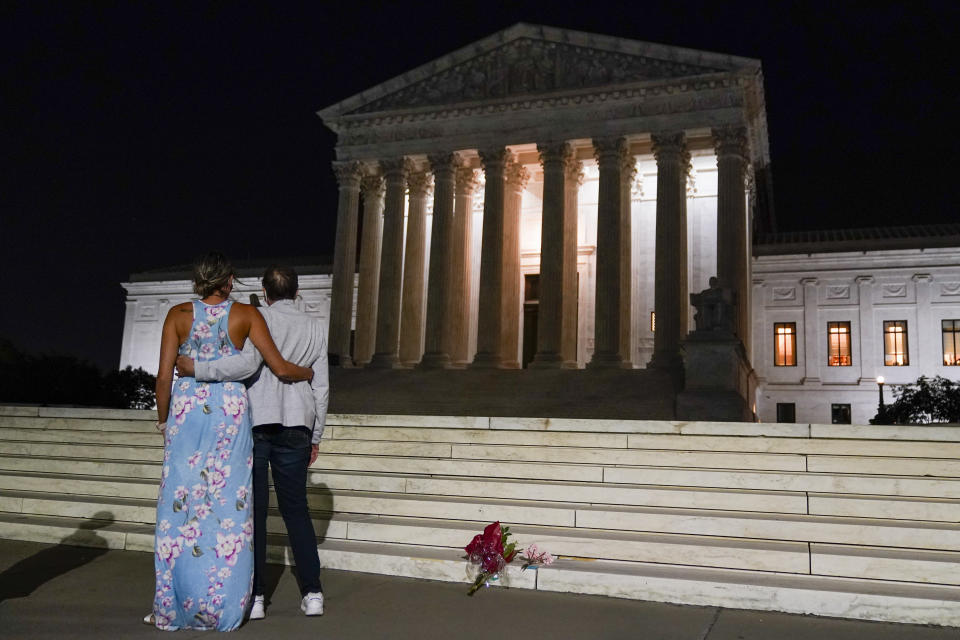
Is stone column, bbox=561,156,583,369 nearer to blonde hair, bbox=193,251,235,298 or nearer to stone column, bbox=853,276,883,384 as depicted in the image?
stone column, bbox=853,276,883,384

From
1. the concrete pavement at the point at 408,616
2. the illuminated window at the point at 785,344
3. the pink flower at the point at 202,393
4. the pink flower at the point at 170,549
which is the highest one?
the illuminated window at the point at 785,344

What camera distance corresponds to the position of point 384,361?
30797 millimetres

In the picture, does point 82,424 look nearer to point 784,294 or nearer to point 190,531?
point 190,531

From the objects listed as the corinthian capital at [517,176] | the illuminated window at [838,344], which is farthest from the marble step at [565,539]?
the illuminated window at [838,344]

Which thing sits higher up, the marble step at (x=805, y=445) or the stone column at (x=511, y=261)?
the stone column at (x=511, y=261)

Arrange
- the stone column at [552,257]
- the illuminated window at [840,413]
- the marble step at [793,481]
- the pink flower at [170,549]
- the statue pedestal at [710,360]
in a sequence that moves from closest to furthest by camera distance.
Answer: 1. the pink flower at [170,549]
2. the marble step at [793,481]
3. the statue pedestal at [710,360]
4. the stone column at [552,257]
5. the illuminated window at [840,413]

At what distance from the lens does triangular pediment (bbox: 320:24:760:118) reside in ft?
92.3

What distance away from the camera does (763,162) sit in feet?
112

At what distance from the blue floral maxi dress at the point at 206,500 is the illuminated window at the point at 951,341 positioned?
37089mm

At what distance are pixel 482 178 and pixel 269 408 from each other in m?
28.4

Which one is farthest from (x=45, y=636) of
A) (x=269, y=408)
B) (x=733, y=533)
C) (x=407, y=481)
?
(x=733, y=533)

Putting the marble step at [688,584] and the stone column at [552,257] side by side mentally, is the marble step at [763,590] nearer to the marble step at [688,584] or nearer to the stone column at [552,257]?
the marble step at [688,584]

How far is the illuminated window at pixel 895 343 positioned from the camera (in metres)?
36.2

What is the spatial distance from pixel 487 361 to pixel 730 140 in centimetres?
1132
